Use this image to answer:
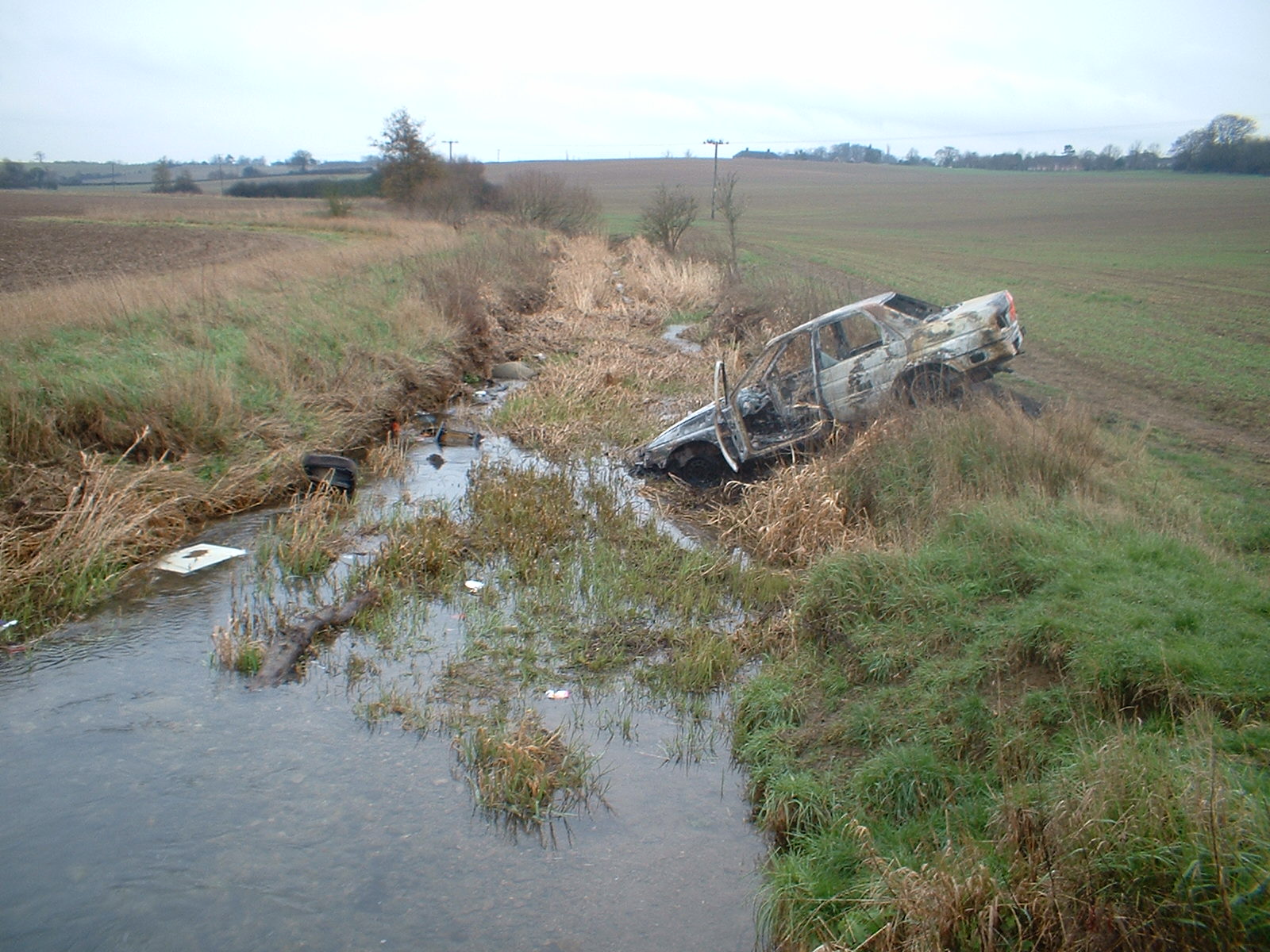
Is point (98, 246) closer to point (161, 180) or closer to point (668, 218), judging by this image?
point (668, 218)

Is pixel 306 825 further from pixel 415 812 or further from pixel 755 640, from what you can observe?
pixel 755 640

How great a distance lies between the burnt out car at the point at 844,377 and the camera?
930 centimetres

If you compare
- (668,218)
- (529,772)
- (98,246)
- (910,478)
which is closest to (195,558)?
(529,772)

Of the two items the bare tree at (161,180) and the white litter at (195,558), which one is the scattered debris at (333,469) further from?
the bare tree at (161,180)

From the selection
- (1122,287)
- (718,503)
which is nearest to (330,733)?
(718,503)

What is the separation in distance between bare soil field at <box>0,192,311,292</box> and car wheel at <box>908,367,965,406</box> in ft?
56.9

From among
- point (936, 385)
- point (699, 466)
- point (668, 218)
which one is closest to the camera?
point (936, 385)

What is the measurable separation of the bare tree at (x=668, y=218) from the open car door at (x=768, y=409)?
24.5 m

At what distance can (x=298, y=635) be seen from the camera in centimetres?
708

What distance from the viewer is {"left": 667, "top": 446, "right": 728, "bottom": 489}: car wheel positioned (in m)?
10.8

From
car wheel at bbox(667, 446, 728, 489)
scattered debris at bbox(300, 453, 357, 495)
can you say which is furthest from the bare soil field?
car wheel at bbox(667, 446, 728, 489)

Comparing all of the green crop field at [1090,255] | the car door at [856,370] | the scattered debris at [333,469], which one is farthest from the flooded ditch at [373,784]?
the green crop field at [1090,255]

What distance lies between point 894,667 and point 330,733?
12.2ft

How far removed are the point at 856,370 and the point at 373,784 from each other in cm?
654
